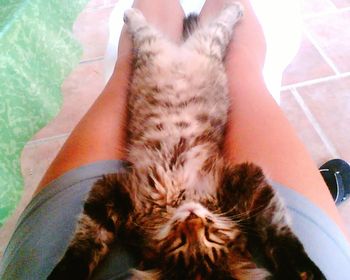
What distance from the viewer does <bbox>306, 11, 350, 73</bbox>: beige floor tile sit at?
1612 mm

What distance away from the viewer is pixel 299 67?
5.23 ft

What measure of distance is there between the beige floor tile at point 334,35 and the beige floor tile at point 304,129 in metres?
0.26

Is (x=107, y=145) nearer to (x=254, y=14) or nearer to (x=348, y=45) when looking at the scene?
(x=254, y=14)

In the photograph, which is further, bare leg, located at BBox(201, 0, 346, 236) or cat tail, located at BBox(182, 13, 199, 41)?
cat tail, located at BBox(182, 13, 199, 41)

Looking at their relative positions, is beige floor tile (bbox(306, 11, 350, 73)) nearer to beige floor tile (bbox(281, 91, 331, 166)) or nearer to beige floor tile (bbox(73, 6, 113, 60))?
beige floor tile (bbox(281, 91, 331, 166))

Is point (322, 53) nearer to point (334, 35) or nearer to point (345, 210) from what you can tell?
point (334, 35)

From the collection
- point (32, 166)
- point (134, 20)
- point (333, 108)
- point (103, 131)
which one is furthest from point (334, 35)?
point (32, 166)

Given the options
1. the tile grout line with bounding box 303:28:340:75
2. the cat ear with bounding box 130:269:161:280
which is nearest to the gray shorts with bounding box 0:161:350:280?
the cat ear with bounding box 130:269:161:280

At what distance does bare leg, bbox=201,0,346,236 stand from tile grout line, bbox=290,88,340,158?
40 centimetres

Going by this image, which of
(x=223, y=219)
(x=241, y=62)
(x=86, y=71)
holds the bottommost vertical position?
(x=223, y=219)

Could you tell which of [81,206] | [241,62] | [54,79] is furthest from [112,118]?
[54,79]

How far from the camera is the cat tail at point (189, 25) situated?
129 cm

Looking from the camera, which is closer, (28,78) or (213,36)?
(28,78)

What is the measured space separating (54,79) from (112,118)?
0.50 m
